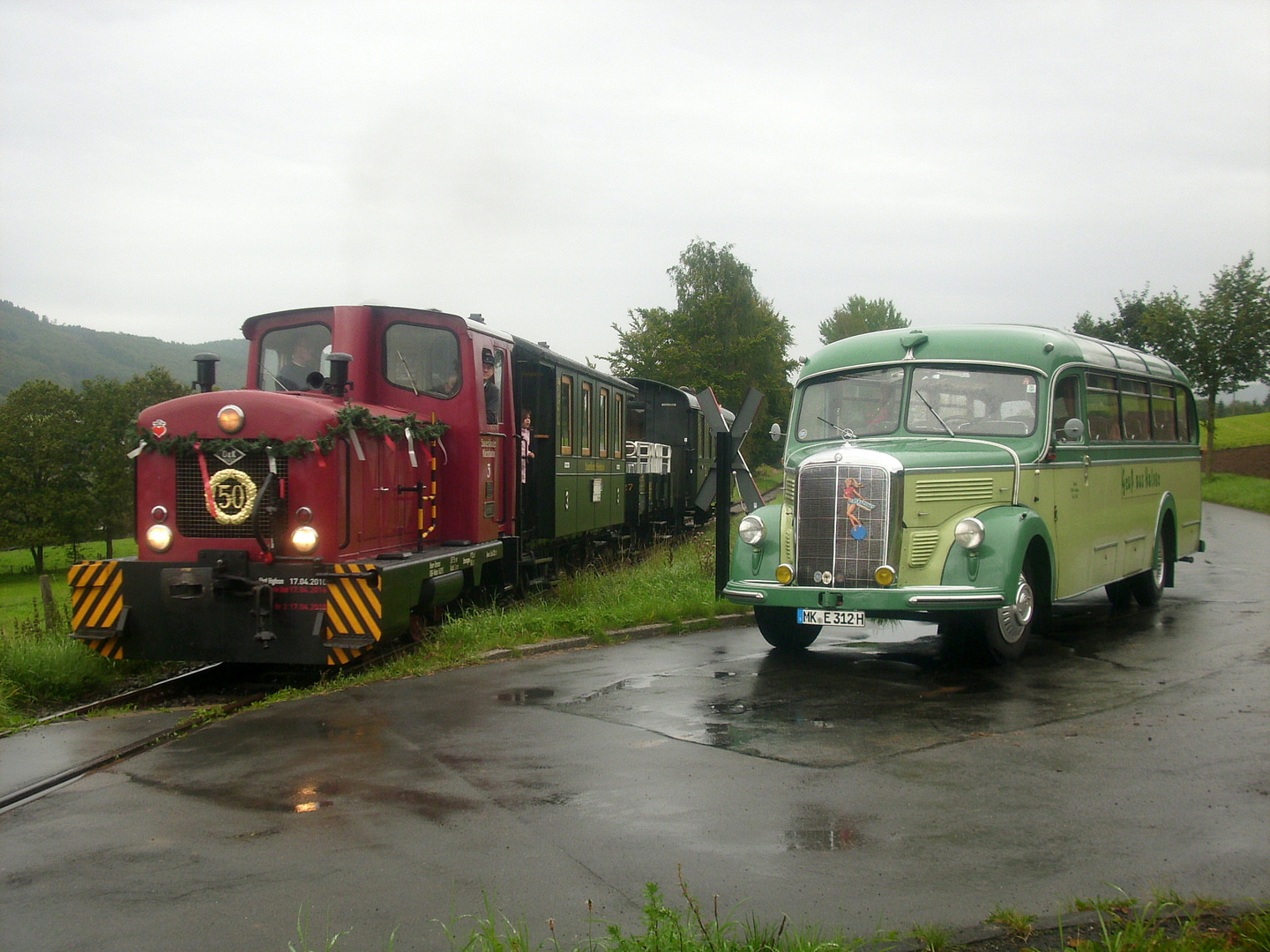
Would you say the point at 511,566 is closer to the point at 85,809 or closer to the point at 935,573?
the point at 935,573

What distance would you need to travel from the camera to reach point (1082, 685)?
7.58 m

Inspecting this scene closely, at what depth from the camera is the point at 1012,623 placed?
27.3 ft

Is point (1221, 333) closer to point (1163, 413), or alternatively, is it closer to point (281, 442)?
point (1163, 413)

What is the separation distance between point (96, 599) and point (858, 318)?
267ft

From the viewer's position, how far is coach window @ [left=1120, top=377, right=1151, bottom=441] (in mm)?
10844


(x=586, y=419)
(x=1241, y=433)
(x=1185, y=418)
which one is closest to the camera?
(x=1185, y=418)

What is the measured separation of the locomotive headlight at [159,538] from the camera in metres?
8.51

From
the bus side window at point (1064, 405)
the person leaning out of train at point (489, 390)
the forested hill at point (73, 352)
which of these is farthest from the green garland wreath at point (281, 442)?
the forested hill at point (73, 352)

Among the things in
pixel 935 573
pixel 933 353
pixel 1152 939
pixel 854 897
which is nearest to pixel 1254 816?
pixel 1152 939

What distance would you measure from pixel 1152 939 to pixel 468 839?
2.64 metres

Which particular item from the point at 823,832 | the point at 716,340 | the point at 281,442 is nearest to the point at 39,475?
the point at 716,340

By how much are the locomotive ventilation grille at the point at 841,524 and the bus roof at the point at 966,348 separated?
1.60m

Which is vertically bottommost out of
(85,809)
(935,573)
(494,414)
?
(85,809)

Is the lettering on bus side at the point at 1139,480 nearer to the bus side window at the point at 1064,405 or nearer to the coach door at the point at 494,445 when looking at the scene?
the bus side window at the point at 1064,405
